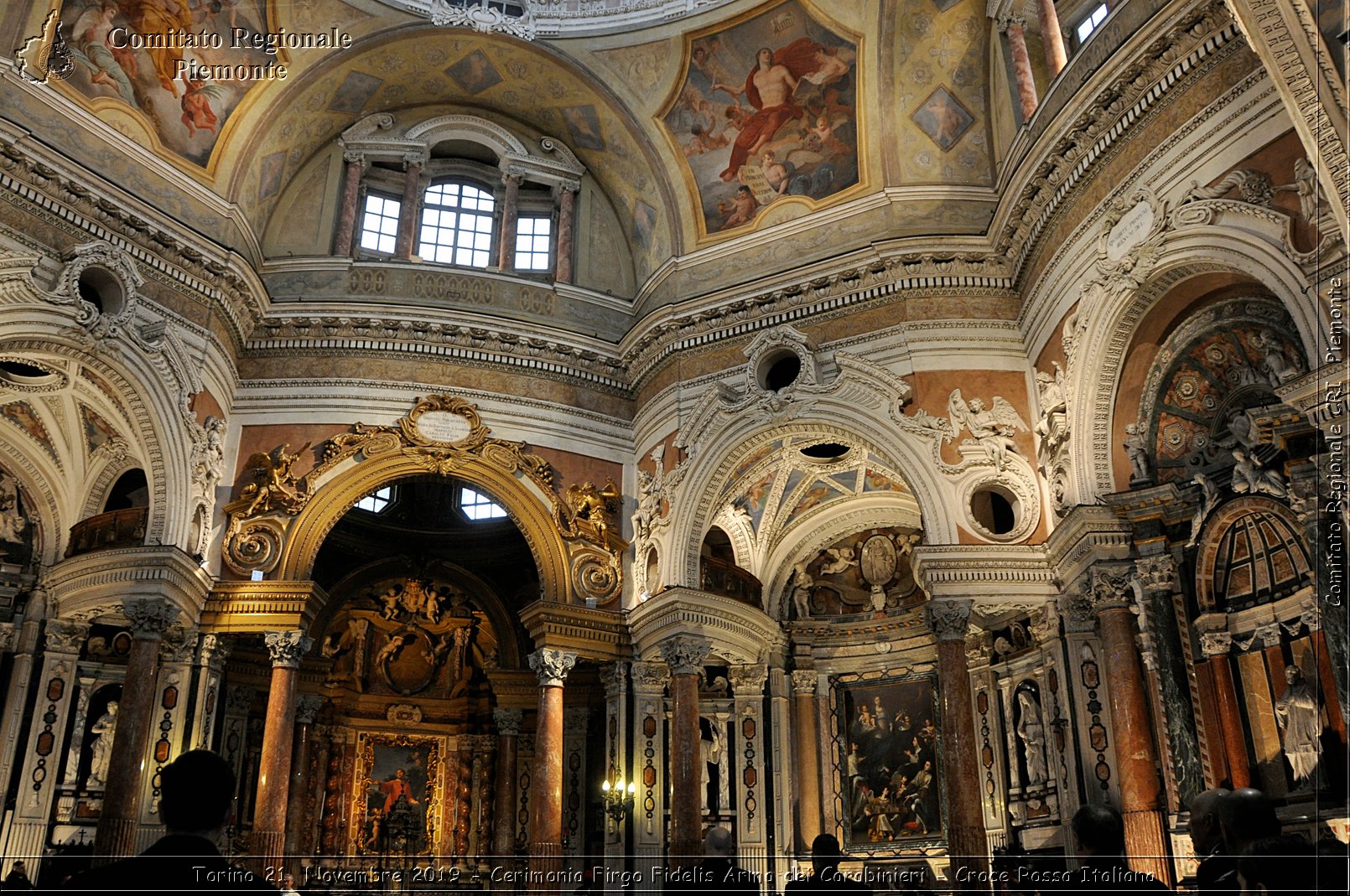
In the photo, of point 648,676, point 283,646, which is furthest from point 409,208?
point 648,676

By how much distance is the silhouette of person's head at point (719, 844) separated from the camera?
7289 millimetres


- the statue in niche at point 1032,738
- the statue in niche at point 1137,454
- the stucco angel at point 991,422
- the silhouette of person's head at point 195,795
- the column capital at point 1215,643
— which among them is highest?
the stucco angel at point 991,422

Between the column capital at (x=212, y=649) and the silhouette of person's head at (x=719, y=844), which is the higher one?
the column capital at (x=212, y=649)

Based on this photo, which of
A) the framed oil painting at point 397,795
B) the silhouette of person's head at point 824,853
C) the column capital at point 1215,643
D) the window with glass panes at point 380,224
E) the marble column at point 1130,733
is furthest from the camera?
the framed oil painting at point 397,795

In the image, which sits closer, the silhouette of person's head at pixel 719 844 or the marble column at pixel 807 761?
the silhouette of person's head at pixel 719 844

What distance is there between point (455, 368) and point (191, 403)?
14.5ft

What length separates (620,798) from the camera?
60.5 feet

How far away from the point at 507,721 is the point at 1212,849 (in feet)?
61.4

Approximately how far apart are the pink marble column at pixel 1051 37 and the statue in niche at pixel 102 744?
16.9m

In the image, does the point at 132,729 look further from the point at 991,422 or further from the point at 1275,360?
the point at 1275,360

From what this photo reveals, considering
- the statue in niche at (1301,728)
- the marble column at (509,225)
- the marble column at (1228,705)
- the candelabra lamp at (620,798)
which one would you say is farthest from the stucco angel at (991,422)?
the marble column at (509,225)

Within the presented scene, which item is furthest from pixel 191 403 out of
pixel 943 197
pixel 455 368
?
pixel 943 197

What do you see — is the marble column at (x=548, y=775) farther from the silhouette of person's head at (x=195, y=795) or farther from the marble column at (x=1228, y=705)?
the silhouette of person's head at (x=195, y=795)

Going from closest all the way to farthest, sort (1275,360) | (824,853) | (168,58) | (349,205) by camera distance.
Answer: (824,853) → (1275,360) → (168,58) → (349,205)
